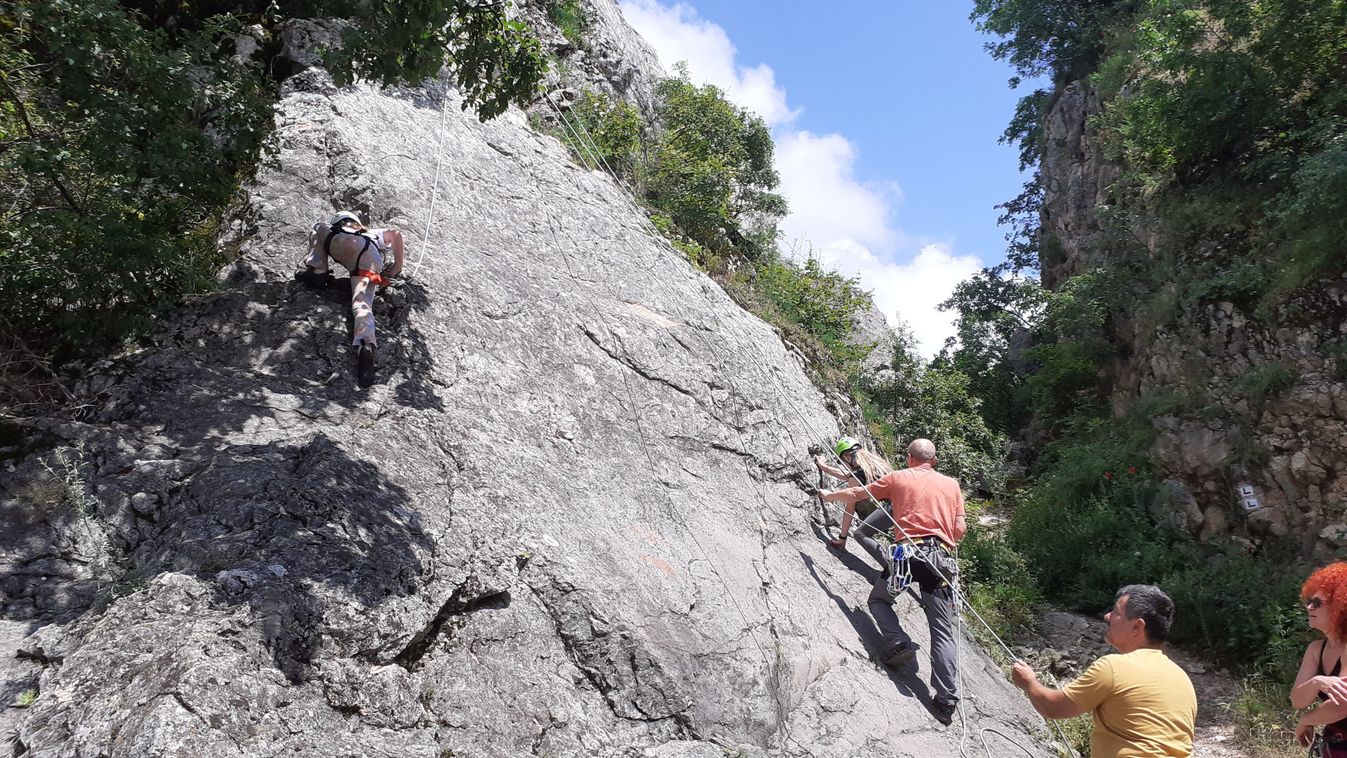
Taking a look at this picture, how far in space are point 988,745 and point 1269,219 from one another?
1072 centimetres

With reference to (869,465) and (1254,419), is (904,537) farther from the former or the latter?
(1254,419)

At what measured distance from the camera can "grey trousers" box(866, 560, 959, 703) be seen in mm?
5684

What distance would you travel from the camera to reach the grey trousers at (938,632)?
5684mm

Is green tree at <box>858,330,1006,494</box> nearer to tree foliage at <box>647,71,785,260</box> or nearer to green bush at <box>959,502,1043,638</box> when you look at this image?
green bush at <box>959,502,1043,638</box>

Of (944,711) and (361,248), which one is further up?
(361,248)

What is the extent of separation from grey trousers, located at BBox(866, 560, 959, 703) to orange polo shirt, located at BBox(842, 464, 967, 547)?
1.03 feet

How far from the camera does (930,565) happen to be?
570cm

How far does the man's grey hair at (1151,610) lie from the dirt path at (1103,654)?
6066mm

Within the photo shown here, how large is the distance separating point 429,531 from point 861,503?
5591 millimetres

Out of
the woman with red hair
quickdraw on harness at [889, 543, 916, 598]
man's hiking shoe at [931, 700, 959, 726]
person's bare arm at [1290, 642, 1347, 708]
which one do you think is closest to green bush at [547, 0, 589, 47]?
quickdraw on harness at [889, 543, 916, 598]

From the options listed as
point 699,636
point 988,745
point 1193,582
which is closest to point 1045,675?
point 1193,582

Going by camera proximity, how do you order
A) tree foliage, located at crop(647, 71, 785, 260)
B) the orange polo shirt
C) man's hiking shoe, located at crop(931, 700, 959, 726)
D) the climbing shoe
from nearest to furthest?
the climbing shoe
man's hiking shoe, located at crop(931, 700, 959, 726)
the orange polo shirt
tree foliage, located at crop(647, 71, 785, 260)

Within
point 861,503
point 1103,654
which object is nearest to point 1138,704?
point 861,503

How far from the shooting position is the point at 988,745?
577cm
